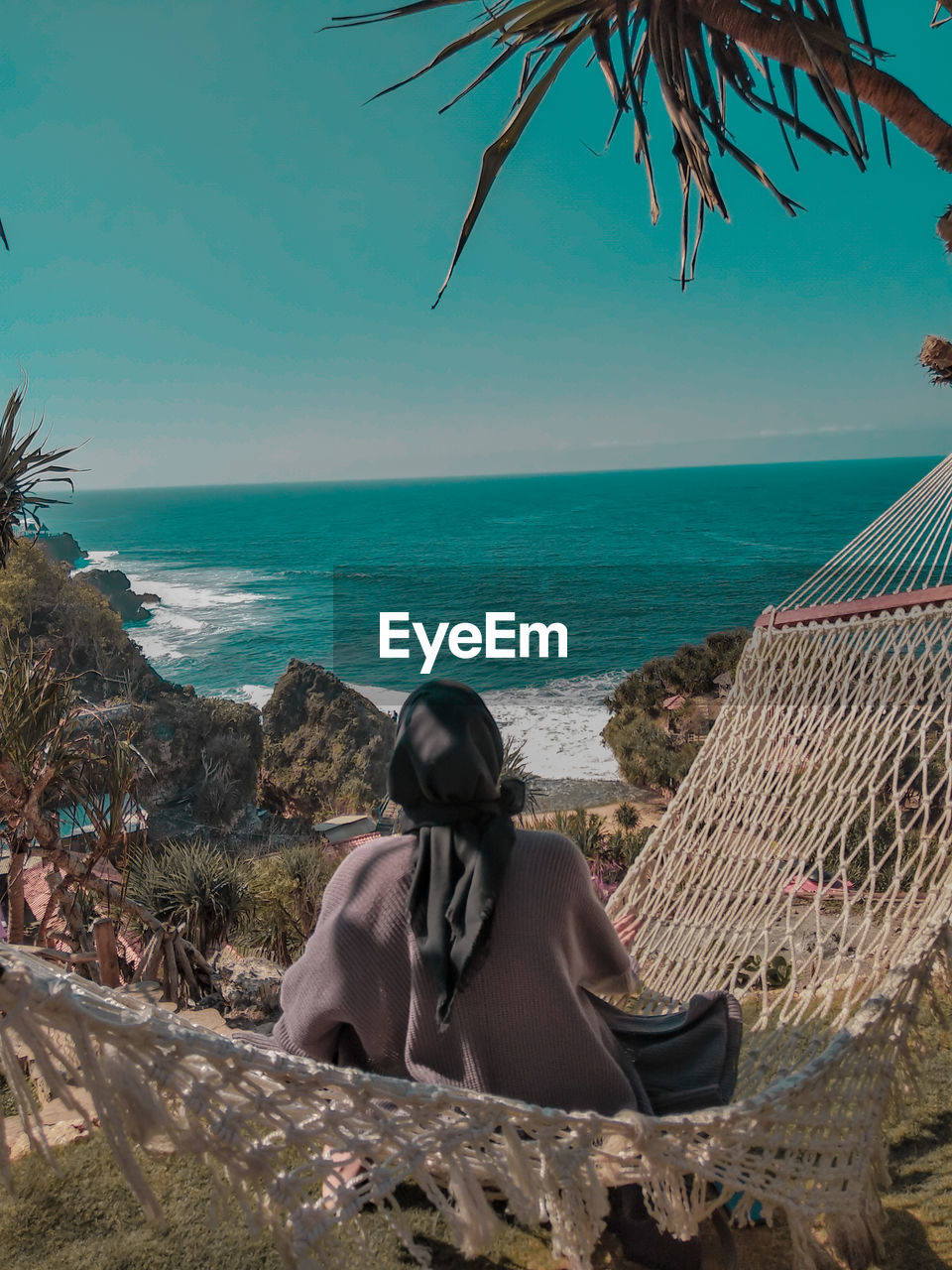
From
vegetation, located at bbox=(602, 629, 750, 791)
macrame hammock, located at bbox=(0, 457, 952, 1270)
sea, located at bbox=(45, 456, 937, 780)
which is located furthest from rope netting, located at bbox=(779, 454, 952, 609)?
sea, located at bbox=(45, 456, 937, 780)

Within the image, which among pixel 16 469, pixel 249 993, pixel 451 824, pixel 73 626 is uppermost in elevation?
pixel 16 469

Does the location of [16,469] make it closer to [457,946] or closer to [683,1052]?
[457,946]

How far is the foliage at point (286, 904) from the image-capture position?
5078 mm

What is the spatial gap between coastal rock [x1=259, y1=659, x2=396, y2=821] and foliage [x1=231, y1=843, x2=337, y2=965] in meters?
15.8

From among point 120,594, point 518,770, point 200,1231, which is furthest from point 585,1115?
point 120,594

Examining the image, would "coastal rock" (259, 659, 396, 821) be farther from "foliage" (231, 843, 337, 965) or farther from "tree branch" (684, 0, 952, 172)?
"tree branch" (684, 0, 952, 172)

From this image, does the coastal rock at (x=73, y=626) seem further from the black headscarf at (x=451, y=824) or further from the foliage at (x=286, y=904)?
the black headscarf at (x=451, y=824)

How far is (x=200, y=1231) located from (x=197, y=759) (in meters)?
22.0

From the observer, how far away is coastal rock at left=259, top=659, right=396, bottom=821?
73.4 ft

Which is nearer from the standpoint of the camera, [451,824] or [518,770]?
[451,824]

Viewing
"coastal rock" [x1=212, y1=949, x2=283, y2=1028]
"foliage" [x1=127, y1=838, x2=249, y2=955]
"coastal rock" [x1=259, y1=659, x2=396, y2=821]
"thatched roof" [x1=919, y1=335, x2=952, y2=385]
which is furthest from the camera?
"coastal rock" [x1=259, y1=659, x2=396, y2=821]

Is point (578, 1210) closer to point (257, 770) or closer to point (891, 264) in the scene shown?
point (257, 770)

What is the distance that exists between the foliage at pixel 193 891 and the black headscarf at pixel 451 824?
9.98 feet

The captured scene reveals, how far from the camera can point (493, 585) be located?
148 feet
